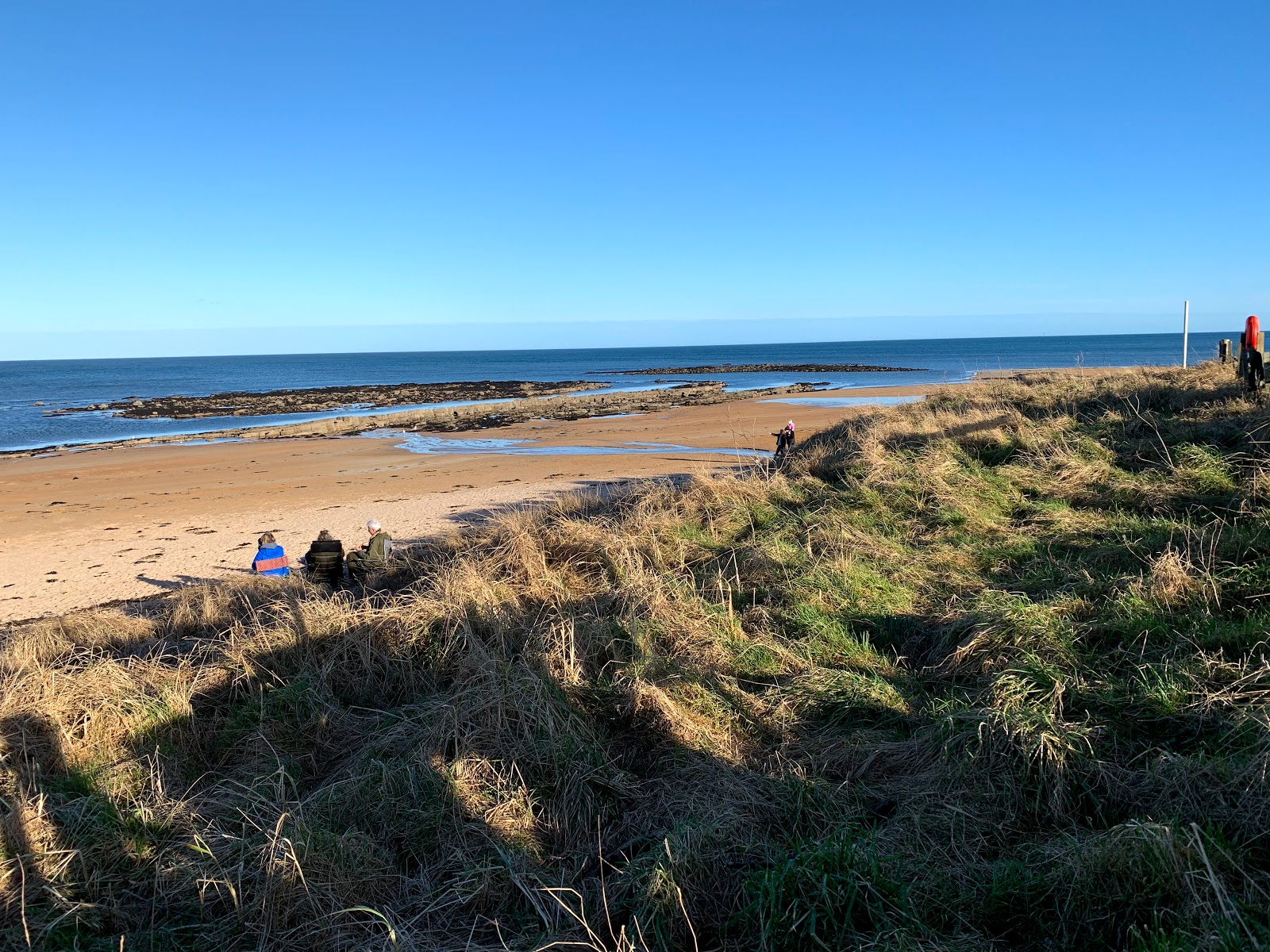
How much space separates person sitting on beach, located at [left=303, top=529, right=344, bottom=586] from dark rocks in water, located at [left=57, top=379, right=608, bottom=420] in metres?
37.9

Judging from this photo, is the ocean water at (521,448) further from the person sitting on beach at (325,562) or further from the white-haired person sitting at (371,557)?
the person sitting on beach at (325,562)

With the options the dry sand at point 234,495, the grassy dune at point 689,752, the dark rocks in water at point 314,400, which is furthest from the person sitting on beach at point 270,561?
the dark rocks in water at point 314,400

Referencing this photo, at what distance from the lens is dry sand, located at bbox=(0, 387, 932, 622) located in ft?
39.0

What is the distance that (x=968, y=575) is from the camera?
652 cm

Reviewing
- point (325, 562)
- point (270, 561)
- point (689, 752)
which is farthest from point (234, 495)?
point (689, 752)

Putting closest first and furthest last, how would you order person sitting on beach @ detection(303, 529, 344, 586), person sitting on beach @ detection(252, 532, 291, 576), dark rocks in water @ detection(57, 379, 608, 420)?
person sitting on beach @ detection(303, 529, 344, 586)
person sitting on beach @ detection(252, 532, 291, 576)
dark rocks in water @ detection(57, 379, 608, 420)

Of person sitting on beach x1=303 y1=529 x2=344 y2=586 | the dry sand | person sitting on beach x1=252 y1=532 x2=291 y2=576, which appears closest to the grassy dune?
person sitting on beach x1=303 y1=529 x2=344 y2=586

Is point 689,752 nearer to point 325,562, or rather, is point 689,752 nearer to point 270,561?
point 325,562

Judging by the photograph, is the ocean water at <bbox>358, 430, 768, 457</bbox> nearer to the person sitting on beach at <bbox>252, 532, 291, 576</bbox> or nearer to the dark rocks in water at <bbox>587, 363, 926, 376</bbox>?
the person sitting on beach at <bbox>252, 532, 291, 576</bbox>

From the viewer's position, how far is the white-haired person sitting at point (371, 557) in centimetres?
876

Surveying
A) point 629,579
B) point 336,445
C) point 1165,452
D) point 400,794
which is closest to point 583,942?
point 400,794

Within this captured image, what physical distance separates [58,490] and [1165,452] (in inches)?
940

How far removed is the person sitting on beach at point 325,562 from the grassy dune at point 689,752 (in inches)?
54.1

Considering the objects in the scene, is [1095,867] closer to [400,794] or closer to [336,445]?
[400,794]
